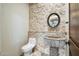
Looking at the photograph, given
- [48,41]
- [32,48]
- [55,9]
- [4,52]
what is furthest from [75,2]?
[4,52]

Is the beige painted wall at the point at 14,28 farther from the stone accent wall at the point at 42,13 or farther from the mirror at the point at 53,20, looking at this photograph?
the mirror at the point at 53,20

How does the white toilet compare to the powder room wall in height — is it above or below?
below

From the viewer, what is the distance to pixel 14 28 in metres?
1.63

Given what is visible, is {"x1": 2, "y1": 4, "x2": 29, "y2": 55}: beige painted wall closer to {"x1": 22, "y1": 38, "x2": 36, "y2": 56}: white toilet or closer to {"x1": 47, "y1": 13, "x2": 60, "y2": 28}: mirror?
{"x1": 22, "y1": 38, "x2": 36, "y2": 56}: white toilet

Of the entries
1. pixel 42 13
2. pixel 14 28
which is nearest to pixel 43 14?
pixel 42 13

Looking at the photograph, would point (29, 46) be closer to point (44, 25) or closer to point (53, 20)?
point (44, 25)

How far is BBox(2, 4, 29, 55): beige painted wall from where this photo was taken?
5.29ft

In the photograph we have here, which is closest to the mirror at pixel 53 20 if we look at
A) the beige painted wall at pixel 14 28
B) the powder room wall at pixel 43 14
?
the powder room wall at pixel 43 14

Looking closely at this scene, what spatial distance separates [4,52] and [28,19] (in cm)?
45

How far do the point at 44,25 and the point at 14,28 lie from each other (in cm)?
33

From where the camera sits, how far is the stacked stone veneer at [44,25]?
1.58 m

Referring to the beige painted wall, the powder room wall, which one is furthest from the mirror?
the beige painted wall

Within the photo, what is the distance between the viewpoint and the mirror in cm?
159

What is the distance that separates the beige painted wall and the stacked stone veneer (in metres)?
0.08
